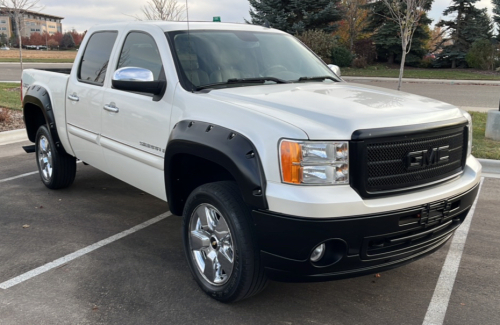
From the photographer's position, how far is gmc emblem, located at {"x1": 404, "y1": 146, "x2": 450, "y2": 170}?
10.0ft

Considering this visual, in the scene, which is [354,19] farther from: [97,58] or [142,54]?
[142,54]

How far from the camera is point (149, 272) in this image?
391 centimetres

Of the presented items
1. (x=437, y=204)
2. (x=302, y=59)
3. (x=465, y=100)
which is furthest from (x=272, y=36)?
(x=465, y=100)

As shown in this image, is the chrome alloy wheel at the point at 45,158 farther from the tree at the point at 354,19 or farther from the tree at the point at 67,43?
the tree at the point at 67,43

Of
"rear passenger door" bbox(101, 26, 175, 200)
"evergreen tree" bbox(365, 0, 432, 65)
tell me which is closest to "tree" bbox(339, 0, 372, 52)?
"evergreen tree" bbox(365, 0, 432, 65)

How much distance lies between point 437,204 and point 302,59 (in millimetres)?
2107

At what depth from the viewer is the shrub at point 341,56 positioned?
3003 centimetres

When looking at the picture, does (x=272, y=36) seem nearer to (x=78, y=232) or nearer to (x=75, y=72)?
(x=75, y=72)

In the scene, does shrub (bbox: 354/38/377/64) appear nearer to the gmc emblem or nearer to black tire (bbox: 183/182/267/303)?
the gmc emblem

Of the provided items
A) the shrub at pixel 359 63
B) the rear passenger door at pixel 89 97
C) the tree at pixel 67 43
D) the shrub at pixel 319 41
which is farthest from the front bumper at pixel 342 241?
the tree at pixel 67 43

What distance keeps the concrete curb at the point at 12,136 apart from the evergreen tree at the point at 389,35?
84.2ft

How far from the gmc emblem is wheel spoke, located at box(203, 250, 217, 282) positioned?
1.44 meters

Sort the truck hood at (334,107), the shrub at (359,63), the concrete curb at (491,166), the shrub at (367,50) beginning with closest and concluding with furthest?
the truck hood at (334,107)
the concrete curb at (491,166)
the shrub at (359,63)
the shrub at (367,50)

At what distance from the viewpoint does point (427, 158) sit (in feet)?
10.3
